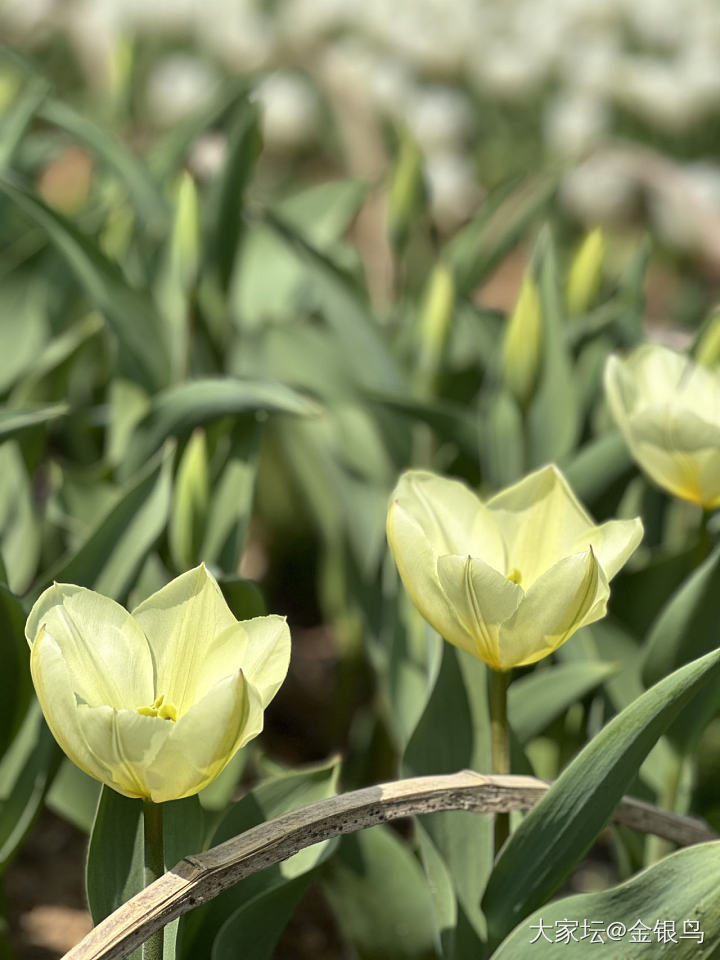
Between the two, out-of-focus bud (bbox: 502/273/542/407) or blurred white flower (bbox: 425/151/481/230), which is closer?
out-of-focus bud (bbox: 502/273/542/407)

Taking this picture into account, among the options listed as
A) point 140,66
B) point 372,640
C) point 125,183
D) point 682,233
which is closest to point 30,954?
point 372,640

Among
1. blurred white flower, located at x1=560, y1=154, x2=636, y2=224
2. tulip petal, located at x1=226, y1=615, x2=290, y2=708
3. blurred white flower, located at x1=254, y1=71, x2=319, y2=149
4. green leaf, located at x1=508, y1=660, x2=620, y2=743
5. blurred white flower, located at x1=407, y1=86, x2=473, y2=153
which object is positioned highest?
tulip petal, located at x1=226, y1=615, x2=290, y2=708

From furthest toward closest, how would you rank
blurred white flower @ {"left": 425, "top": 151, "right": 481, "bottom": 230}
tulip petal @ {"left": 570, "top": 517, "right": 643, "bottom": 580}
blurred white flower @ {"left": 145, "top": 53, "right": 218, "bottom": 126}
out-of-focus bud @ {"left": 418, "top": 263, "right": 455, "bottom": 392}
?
blurred white flower @ {"left": 145, "top": 53, "right": 218, "bottom": 126} < blurred white flower @ {"left": 425, "top": 151, "right": 481, "bottom": 230} < out-of-focus bud @ {"left": 418, "top": 263, "right": 455, "bottom": 392} < tulip petal @ {"left": 570, "top": 517, "right": 643, "bottom": 580}

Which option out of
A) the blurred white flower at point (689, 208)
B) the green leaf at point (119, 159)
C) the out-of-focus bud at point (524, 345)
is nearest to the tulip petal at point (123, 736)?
the out-of-focus bud at point (524, 345)

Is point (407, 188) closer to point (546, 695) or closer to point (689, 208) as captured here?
point (689, 208)

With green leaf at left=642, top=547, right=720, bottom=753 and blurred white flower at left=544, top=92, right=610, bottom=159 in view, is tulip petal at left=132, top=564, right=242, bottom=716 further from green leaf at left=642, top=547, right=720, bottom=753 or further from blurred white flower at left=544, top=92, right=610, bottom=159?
blurred white flower at left=544, top=92, right=610, bottom=159

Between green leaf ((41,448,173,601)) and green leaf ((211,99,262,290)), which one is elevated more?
green leaf ((211,99,262,290))

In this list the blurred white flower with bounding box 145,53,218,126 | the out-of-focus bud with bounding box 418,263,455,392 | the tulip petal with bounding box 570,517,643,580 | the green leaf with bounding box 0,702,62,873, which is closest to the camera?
the tulip petal with bounding box 570,517,643,580

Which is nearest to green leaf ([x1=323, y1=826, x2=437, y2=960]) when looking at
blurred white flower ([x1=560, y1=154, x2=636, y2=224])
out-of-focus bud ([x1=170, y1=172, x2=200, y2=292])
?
out-of-focus bud ([x1=170, y1=172, x2=200, y2=292])
